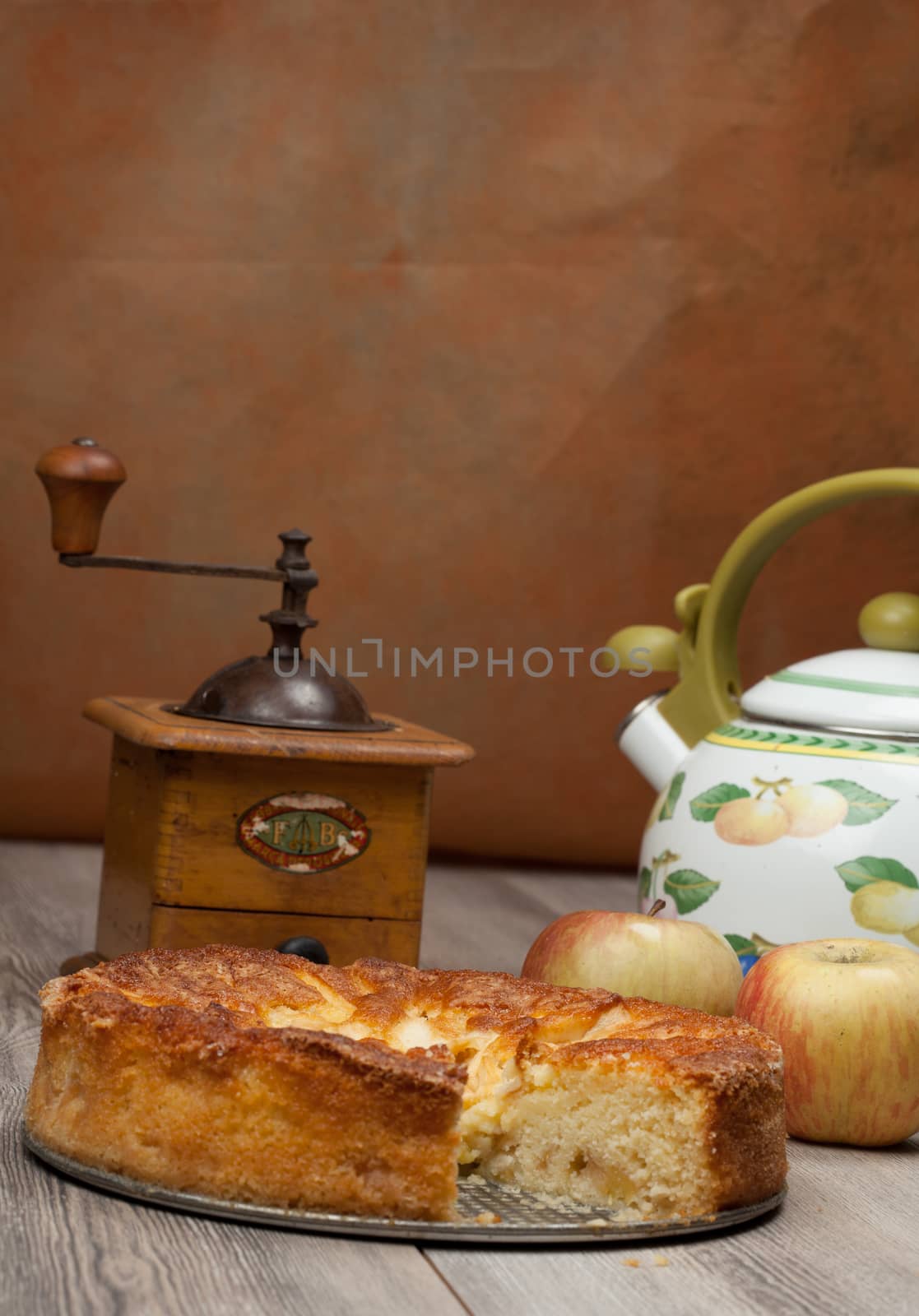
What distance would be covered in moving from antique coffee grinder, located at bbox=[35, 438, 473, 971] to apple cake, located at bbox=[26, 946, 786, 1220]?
0.33 meters

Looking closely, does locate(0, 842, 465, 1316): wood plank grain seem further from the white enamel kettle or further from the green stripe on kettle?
the green stripe on kettle

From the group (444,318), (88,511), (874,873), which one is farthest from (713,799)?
(444,318)

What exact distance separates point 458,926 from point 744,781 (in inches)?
23.9

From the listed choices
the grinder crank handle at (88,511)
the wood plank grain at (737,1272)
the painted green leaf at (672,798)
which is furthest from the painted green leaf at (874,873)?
the grinder crank handle at (88,511)

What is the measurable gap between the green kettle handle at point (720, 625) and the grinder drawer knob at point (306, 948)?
1.77ft

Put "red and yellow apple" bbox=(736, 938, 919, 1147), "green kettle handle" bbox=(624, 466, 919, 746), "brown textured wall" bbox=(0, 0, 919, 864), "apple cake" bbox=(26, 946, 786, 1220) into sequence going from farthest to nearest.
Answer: "brown textured wall" bbox=(0, 0, 919, 864) → "green kettle handle" bbox=(624, 466, 919, 746) → "red and yellow apple" bbox=(736, 938, 919, 1147) → "apple cake" bbox=(26, 946, 786, 1220)

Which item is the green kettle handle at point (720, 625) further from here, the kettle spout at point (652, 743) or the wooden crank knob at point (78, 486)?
the wooden crank knob at point (78, 486)

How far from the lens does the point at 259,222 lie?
254 centimetres

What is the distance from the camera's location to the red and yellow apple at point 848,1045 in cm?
126

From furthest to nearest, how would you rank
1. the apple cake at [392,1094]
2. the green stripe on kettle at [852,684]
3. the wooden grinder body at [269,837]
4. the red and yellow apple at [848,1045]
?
1. the green stripe on kettle at [852,684]
2. the wooden grinder body at [269,837]
3. the red and yellow apple at [848,1045]
4. the apple cake at [392,1094]

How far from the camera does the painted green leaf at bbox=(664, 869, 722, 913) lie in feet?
5.31

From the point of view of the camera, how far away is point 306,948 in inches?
58.9

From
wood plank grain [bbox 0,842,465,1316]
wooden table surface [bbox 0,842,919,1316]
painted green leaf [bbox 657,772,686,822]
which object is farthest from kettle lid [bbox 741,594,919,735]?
wood plank grain [bbox 0,842,465,1316]

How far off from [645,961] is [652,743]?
0.50m
